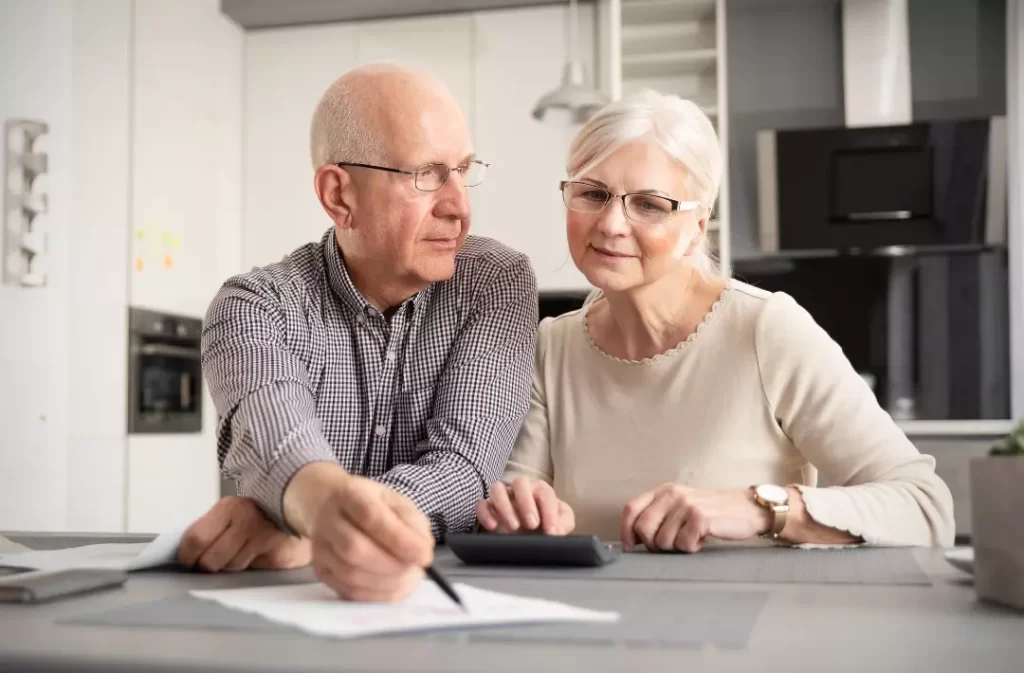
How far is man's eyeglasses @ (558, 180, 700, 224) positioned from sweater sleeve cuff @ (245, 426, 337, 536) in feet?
1.93

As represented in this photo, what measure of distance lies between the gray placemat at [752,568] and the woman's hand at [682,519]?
2cm

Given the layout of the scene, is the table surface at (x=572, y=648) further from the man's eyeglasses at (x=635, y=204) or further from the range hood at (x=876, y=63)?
the range hood at (x=876, y=63)

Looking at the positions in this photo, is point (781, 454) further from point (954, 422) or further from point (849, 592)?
point (954, 422)

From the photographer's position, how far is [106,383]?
3242 millimetres

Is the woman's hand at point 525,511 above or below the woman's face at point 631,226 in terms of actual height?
below

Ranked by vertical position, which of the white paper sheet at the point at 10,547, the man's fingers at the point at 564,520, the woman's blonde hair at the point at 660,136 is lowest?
the white paper sheet at the point at 10,547

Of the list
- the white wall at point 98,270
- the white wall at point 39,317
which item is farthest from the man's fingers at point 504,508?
the white wall at point 98,270

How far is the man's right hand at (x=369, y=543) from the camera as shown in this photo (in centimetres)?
83

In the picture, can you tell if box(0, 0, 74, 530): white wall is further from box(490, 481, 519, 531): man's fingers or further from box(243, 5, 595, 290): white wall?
box(490, 481, 519, 531): man's fingers

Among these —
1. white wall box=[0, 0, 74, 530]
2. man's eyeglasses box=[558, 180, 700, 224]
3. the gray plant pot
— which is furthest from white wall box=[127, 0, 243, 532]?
the gray plant pot

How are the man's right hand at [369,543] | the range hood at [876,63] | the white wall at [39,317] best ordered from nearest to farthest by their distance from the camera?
the man's right hand at [369,543], the white wall at [39,317], the range hood at [876,63]

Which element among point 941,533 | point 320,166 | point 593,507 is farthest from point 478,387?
point 941,533

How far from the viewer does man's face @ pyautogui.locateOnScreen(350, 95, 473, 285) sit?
153cm

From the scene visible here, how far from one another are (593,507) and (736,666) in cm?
102
